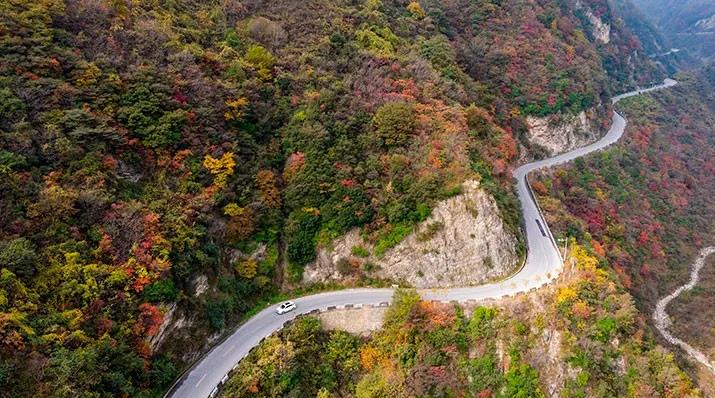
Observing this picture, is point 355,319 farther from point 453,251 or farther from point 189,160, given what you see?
point 189,160

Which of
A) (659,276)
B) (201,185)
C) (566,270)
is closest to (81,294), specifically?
(201,185)

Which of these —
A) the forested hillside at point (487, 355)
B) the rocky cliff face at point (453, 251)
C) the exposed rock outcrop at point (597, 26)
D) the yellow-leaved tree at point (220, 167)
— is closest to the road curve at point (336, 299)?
the rocky cliff face at point (453, 251)

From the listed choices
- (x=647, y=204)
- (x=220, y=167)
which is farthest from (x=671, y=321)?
(x=220, y=167)

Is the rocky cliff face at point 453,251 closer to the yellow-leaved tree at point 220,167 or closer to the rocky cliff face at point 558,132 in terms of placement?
the yellow-leaved tree at point 220,167

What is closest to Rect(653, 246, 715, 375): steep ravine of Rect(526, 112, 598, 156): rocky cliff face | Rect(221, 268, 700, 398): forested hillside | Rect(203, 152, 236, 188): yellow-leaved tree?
Rect(526, 112, 598, 156): rocky cliff face

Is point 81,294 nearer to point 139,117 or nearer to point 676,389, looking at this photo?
point 139,117

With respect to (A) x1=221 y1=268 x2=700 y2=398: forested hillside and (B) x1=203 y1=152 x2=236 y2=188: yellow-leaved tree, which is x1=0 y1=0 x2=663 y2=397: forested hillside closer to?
(B) x1=203 y1=152 x2=236 y2=188: yellow-leaved tree

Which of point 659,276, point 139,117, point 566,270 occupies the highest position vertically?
point 139,117
